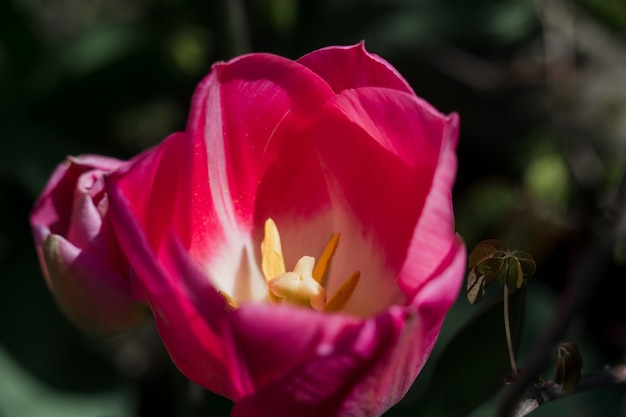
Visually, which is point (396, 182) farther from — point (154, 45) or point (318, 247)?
point (154, 45)

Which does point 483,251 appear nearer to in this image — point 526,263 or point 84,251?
point 526,263

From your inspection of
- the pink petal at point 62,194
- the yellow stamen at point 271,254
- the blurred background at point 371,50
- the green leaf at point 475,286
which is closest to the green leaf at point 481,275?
the green leaf at point 475,286

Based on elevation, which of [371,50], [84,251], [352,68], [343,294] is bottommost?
[371,50]

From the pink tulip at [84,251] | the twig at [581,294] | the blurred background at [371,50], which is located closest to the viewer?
the twig at [581,294]

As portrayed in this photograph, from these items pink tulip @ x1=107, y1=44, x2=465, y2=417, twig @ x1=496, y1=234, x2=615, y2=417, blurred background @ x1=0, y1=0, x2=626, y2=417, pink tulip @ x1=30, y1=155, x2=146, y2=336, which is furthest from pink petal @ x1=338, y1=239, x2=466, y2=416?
blurred background @ x1=0, y1=0, x2=626, y2=417

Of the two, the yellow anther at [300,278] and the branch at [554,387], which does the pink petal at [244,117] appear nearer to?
the yellow anther at [300,278]

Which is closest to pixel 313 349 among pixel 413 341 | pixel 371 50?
pixel 413 341

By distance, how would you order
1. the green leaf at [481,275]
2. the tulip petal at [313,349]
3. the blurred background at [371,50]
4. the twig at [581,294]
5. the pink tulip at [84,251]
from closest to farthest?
the twig at [581,294], the tulip petal at [313,349], the green leaf at [481,275], the pink tulip at [84,251], the blurred background at [371,50]
